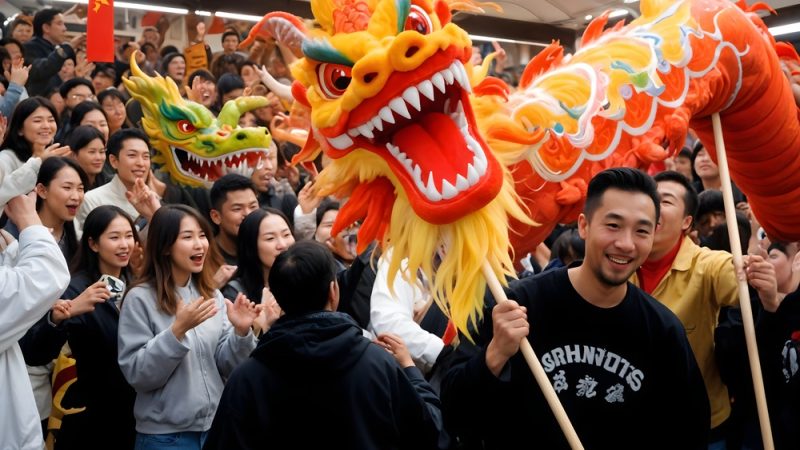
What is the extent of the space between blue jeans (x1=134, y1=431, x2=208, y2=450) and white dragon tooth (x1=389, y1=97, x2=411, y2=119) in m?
1.34

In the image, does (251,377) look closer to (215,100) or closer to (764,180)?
(764,180)

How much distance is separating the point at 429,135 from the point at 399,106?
16 centimetres

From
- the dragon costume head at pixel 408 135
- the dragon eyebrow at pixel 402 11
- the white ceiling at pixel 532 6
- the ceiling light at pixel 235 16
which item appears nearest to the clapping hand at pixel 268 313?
the dragon costume head at pixel 408 135

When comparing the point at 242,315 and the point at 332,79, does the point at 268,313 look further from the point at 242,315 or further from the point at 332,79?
the point at 332,79

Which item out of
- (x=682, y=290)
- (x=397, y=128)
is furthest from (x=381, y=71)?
(x=682, y=290)

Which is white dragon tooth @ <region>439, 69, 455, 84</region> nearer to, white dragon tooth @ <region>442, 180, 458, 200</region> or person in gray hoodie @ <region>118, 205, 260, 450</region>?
white dragon tooth @ <region>442, 180, 458, 200</region>

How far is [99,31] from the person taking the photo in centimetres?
505

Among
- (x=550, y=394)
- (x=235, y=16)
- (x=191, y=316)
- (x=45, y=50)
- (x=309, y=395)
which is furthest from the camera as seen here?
(x=235, y=16)

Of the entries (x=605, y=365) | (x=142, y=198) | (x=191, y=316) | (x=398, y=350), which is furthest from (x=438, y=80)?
(x=142, y=198)

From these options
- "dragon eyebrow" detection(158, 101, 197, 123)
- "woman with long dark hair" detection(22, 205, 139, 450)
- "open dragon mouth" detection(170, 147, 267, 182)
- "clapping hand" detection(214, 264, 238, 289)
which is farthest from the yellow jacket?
"dragon eyebrow" detection(158, 101, 197, 123)

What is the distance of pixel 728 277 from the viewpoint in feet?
10.6

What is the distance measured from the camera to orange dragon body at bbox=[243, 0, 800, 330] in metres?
2.82

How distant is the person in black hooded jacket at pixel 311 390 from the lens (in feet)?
8.30

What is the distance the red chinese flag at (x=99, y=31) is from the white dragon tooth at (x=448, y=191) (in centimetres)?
285
